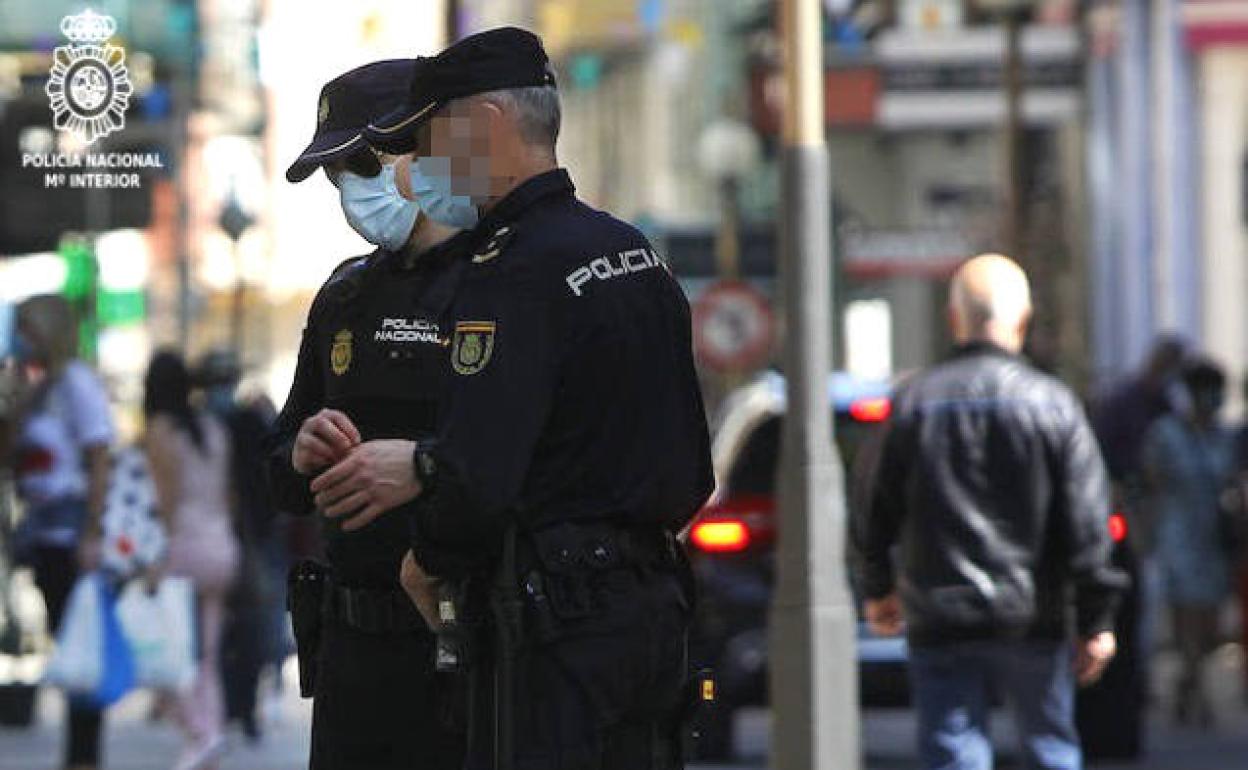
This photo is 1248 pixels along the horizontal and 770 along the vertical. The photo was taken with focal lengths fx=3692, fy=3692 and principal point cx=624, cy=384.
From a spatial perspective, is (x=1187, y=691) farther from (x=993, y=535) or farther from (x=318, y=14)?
(x=318, y=14)

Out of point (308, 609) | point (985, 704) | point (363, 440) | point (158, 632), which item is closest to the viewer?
point (363, 440)

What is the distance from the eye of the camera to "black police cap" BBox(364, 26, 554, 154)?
5.86 metres

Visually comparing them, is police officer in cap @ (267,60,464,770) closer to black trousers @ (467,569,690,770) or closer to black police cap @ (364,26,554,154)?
black police cap @ (364,26,554,154)

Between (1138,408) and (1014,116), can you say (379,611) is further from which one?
(1014,116)

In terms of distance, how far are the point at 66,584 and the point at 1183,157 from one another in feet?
62.0

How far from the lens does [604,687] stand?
5.83m

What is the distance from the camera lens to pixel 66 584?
1411cm

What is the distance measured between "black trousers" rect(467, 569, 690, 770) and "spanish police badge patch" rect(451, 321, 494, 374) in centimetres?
41

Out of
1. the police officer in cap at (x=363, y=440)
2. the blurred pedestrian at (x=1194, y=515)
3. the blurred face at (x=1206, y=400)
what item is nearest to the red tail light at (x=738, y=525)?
the blurred pedestrian at (x=1194, y=515)

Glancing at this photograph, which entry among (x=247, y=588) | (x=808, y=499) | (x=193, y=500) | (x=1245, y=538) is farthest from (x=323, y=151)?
(x=1245, y=538)

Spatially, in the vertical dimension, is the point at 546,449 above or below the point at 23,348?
below

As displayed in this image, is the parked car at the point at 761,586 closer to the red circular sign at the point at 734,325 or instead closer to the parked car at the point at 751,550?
the parked car at the point at 751,550

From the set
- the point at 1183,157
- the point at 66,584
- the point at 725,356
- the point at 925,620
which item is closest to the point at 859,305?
the point at 1183,157

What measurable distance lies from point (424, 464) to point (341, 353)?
798 mm
